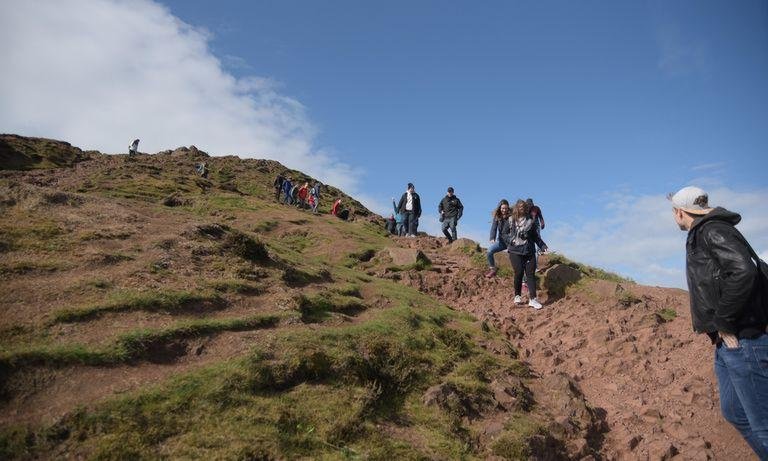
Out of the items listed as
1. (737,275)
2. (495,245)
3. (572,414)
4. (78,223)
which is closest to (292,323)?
(572,414)

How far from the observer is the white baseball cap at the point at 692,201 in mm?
4965

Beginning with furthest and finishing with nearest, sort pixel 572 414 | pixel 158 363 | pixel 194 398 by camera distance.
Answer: pixel 572 414 < pixel 158 363 < pixel 194 398

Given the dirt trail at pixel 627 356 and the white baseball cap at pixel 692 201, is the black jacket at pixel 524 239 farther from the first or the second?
the white baseball cap at pixel 692 201

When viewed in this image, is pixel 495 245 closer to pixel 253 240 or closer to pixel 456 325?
pixel 456 325

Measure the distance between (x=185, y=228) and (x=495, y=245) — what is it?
26.2 ft

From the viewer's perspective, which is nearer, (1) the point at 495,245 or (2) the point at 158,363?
(2) the point at 158,363

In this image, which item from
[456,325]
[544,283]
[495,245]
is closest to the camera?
[456,325]

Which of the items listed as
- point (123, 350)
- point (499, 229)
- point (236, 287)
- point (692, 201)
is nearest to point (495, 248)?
point (499, 229)

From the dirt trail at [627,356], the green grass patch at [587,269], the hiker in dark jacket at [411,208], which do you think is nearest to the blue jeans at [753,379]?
the dirt trail at [627,356]

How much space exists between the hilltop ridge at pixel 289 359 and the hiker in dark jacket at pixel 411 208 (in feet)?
35.8

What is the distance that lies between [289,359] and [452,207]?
14.5m

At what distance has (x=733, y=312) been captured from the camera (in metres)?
4.16

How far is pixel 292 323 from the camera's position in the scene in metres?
7.51

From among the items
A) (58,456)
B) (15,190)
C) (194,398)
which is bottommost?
(58,456)
